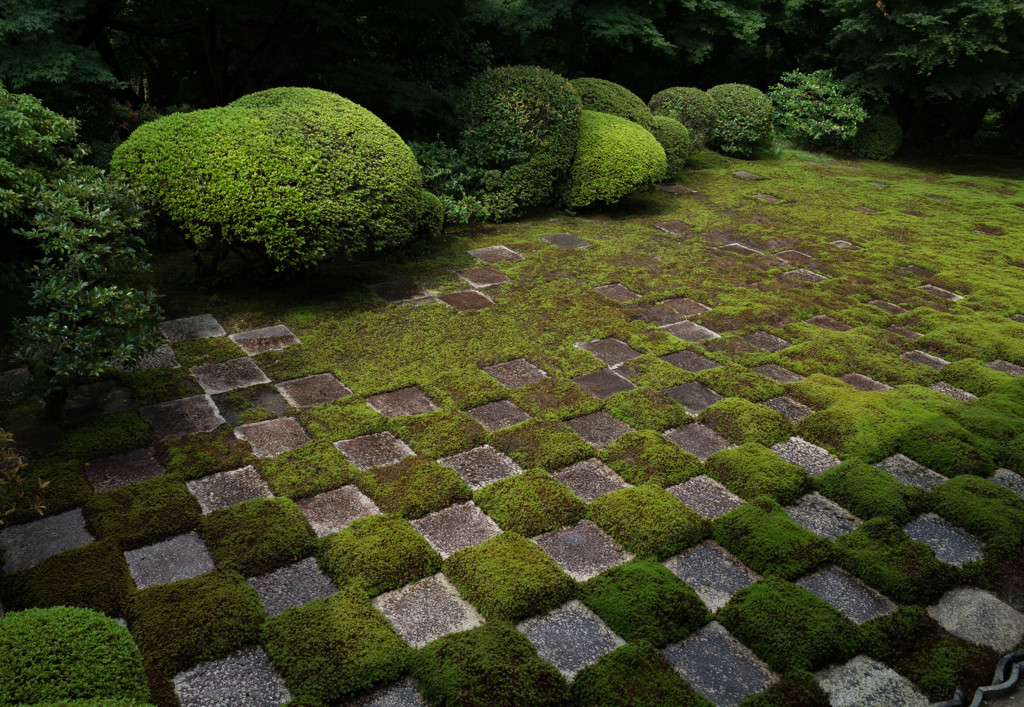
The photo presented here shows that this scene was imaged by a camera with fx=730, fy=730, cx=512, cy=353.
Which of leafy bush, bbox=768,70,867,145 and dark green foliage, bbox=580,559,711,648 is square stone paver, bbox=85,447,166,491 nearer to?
dark green foliage, bbox=580,559,711,648

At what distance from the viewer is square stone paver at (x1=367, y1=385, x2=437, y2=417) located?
441 centimetres

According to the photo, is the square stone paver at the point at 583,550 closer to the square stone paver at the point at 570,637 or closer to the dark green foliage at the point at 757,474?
the square stone paver at the point at 570,637

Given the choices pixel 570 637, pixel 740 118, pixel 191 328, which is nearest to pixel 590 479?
pixel 570 637

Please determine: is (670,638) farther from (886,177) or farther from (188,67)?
(886,177)

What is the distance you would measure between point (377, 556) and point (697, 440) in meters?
2.02

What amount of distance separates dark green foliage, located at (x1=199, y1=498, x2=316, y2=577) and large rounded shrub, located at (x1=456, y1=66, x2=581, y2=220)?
205 inches

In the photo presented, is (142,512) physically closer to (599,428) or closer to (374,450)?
(374,450)

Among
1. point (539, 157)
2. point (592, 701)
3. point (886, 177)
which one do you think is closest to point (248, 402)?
point (592, 701)

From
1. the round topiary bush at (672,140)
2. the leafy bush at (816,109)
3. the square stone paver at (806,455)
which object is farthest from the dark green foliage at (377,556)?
the leafy bush at (816,109)

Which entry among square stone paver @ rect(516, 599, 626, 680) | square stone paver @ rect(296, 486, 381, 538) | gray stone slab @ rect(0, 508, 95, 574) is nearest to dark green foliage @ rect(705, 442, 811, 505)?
square stone paver @ rect(516, 599, 626, 680)

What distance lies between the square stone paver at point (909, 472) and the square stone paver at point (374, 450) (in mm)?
2662

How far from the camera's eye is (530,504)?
360 cm

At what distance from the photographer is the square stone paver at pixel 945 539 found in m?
3.41

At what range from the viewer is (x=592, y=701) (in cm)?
256
